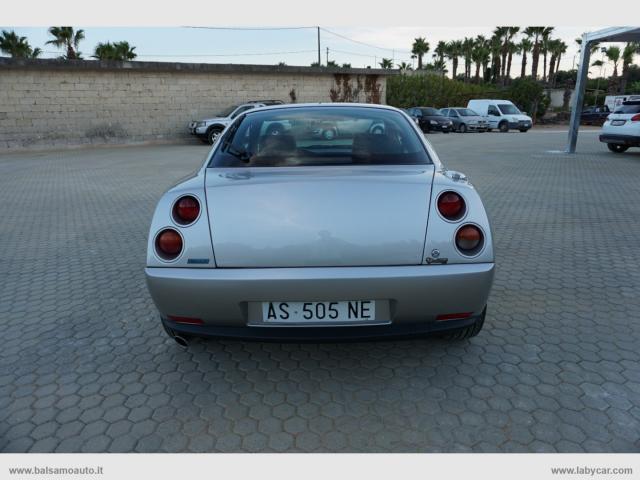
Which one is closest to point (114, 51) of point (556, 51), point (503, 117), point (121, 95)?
point (121, 95)

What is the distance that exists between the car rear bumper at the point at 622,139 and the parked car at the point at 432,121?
41.9 feet

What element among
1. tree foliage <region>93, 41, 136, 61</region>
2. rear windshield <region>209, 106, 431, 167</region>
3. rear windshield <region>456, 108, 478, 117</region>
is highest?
tree foliage <region>93, 41, 136, 61</region>

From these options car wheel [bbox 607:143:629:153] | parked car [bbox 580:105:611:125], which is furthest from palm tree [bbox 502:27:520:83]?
car wheel [bbox 607:143:629:153]

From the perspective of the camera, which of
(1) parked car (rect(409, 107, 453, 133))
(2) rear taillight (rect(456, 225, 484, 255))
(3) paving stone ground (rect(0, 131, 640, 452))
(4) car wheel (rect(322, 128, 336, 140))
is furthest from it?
(1) parked car (rect(409, 107, 453, 133))

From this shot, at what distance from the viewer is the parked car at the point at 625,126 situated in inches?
499

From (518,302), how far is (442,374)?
1290 millimetres

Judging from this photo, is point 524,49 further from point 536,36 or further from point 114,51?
point 114,51

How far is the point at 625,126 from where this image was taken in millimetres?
13031

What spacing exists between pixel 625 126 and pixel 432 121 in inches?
549

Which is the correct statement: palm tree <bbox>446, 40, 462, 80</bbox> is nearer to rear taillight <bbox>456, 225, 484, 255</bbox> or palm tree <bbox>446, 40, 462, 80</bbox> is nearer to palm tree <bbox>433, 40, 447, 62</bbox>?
palm tree <bbox>433, 40, 447, 62</bbox>

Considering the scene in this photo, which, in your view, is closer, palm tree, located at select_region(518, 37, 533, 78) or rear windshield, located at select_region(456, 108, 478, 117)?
rear windshield, located at select_region(456, 108, 478, 117)

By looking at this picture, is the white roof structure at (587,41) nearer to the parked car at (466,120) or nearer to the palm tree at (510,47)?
the parked car at (466,120)

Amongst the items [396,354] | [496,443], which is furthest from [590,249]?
[496,443]

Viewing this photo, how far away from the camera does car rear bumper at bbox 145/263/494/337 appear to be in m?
2.16
